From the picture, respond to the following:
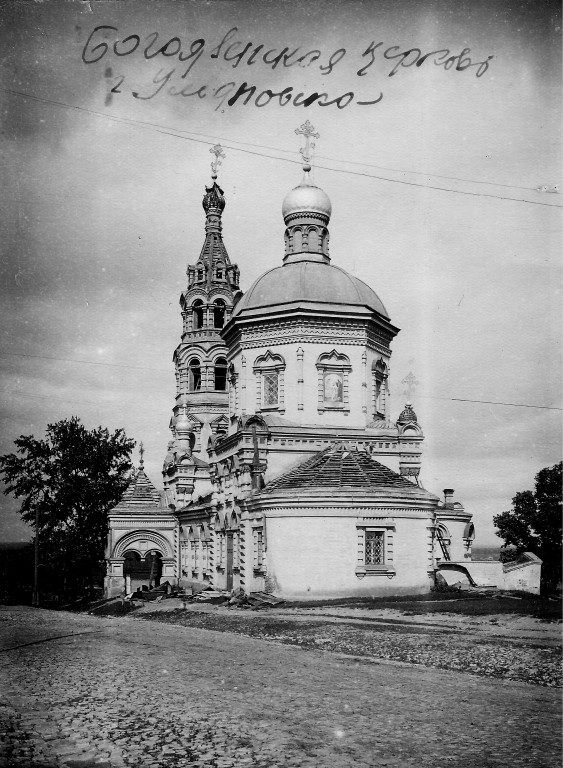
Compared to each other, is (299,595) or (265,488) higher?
(265,488)

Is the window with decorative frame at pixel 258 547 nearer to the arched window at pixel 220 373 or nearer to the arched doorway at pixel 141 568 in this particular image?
the arched doorway at pixel 141 568

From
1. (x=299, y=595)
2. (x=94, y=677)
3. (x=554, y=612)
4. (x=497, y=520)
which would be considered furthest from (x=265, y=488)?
(x=497, y=520)

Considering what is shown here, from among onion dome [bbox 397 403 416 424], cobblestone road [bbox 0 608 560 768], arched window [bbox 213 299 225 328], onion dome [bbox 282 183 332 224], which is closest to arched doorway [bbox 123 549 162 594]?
onion dome [bbox 397 403 416 424]

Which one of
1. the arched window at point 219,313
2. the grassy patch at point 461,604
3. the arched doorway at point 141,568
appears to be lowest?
the arched doorway at point 141,568

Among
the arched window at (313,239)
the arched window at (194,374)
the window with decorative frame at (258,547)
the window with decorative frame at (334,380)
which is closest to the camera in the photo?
the window with decorative frame at (258,547)

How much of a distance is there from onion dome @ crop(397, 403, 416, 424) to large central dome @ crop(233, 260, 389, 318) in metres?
4.12

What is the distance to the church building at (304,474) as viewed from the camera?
26.1m

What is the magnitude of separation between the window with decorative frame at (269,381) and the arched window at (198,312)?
19.3 metres

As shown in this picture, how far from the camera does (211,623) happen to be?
70.9 feet

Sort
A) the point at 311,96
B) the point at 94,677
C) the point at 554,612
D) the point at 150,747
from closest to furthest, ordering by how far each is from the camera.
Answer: the point at 150,747 < the point at 94,677 < the point at 311,96 < the point at 554,612

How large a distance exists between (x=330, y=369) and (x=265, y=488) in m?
5.94

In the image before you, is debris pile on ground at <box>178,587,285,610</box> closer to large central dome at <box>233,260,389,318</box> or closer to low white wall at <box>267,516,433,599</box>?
low white wall at <box>267,516,433,599</box>

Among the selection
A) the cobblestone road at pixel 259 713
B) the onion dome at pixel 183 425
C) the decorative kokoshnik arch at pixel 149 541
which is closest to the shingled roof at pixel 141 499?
the decorative kokoshnik arch at pixel 149 541

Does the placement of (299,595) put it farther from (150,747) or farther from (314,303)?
(150,747)
